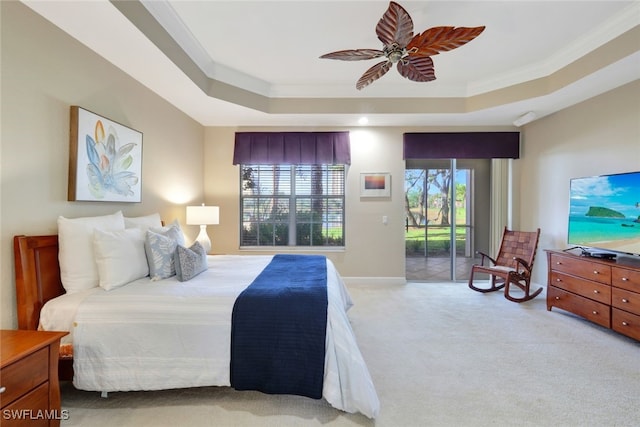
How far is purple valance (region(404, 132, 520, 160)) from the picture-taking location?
4.36 m

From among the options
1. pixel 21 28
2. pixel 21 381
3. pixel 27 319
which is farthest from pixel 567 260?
pixel 21 28

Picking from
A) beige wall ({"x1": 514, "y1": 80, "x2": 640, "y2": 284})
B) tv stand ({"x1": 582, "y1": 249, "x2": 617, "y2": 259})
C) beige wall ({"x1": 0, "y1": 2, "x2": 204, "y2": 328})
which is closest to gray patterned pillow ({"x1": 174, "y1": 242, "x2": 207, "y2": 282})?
beige wall ({"x1": 0, "y1": 2, "x2": 204, "y2": 328})

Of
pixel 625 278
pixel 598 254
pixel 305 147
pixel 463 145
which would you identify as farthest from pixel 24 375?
pixel 463 145

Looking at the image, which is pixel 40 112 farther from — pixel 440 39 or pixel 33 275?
pixel 440 39

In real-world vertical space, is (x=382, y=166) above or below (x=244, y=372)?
above

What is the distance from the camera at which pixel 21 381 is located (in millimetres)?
1270

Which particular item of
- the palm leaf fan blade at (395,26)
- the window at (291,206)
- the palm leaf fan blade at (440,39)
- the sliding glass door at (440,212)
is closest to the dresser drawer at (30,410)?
the palm leaf fan blade at (395,26)

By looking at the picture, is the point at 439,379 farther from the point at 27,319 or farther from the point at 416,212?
the point at 416,212

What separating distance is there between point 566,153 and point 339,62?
3.14m

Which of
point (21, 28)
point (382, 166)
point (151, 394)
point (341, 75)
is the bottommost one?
point (151, 394)

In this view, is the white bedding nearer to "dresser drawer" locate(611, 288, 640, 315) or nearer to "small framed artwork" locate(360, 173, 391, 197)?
"dresser drawer" locate(611, 288, 640, 315)

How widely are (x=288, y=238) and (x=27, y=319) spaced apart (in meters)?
3.19

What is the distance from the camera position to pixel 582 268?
115 inches

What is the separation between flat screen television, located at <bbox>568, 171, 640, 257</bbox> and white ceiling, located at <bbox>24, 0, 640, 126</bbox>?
41.4 inches
